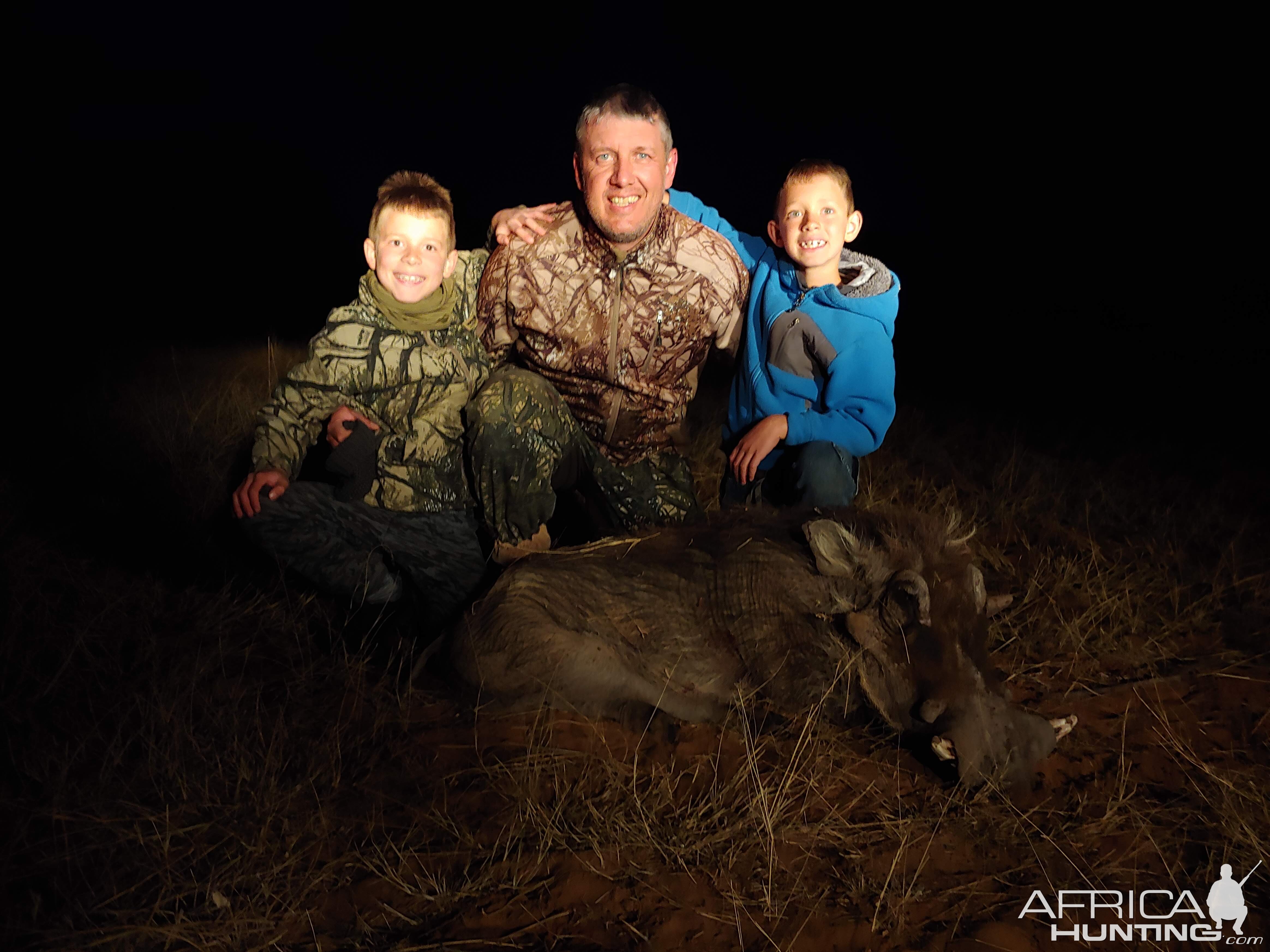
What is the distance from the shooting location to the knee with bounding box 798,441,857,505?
147 inches

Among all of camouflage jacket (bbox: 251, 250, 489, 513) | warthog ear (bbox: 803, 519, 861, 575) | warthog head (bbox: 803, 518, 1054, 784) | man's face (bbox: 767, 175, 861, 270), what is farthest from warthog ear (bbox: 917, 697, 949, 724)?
camouflage jacket (bbox: 251, 250, 489, 513)

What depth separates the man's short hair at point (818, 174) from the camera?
367 cm

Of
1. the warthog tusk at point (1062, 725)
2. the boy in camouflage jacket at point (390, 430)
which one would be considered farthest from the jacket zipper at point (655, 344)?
the warthog tusk at point (1062, 725)

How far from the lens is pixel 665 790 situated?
8.61ft

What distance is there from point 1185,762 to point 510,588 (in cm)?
242

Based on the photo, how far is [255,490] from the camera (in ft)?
11.1

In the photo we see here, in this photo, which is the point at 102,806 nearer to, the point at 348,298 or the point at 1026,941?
the point at 1026,941

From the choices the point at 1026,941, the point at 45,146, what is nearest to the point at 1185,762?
the point at 1026,941

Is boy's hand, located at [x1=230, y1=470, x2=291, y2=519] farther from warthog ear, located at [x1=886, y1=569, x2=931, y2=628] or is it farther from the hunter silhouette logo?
the hunter silhouette logo

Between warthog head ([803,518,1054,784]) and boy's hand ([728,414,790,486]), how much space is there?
21.5 inches

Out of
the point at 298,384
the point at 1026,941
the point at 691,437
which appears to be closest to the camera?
the point at 1026,941

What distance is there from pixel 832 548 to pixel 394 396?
6.26 ft

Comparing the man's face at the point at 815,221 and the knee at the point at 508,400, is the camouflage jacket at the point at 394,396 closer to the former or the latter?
the knee at the point at 508,400

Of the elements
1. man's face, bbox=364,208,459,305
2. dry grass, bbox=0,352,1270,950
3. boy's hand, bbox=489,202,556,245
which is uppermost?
boy's hand, bbox=489,202,556,245
